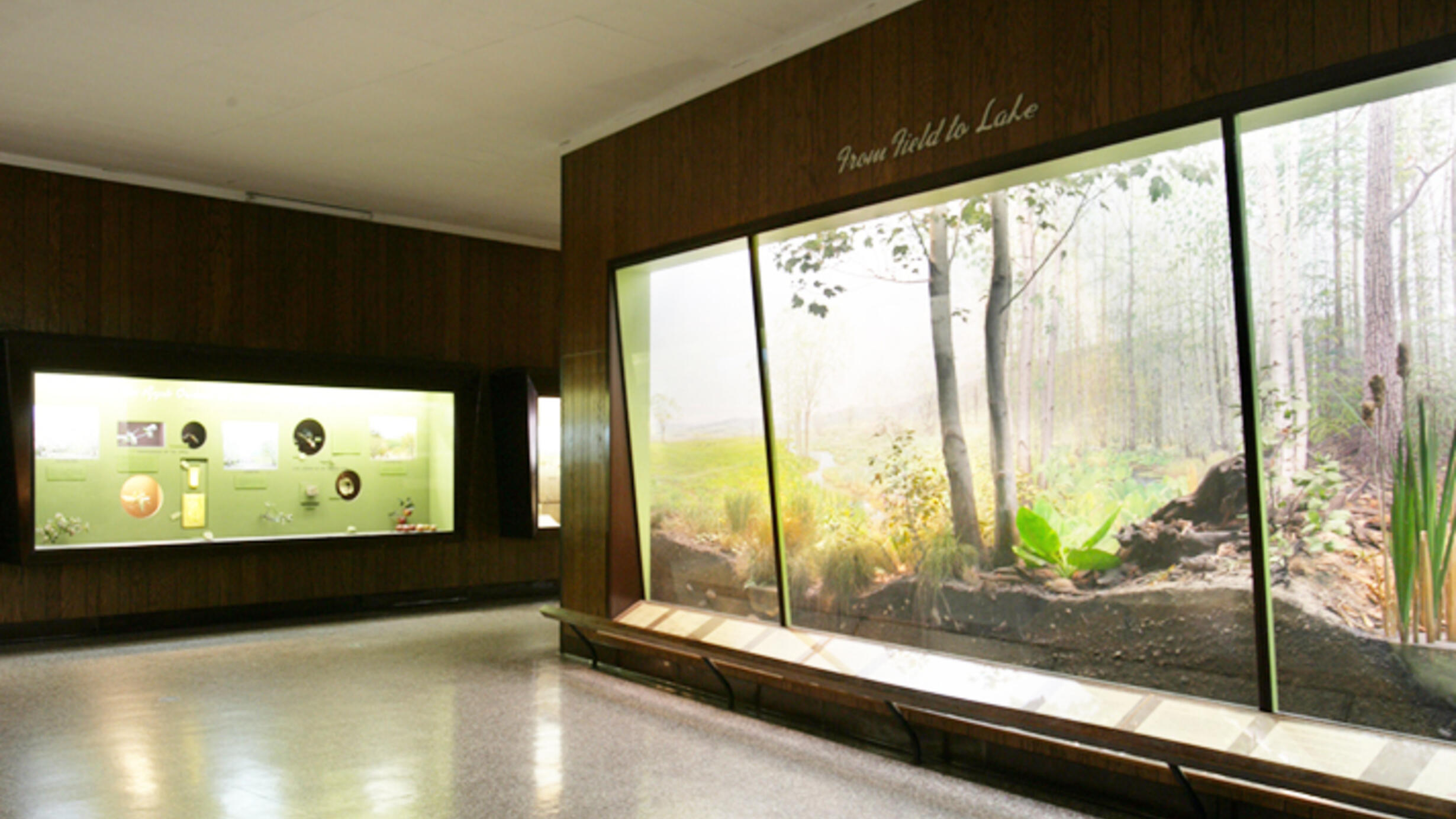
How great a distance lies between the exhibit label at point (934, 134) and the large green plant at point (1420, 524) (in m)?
1.98

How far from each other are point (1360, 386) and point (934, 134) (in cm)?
215

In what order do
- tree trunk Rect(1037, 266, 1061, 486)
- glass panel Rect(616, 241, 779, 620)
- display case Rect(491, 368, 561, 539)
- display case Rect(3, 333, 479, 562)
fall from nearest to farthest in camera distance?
1. tree trunk Rect(1037, 266, 1061, 486)
2. glass panel Rect(616, 241, 779, 620)
3. display case Rect(3, 333, 479, 562)
4. display case Rect(491, 368, 561, 539)

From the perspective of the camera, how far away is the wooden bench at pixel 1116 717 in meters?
3.37

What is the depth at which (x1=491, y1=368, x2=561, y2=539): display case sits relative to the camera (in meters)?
10.1

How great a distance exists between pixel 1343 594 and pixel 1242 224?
1.36 m

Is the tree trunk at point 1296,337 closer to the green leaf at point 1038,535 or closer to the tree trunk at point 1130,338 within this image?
the tree trunk at point 1130,338

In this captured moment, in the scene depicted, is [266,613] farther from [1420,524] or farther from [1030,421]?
[1420,524]

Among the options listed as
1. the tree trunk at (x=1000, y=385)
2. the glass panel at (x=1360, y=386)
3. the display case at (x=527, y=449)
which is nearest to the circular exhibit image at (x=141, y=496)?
the display case at (x=527, y=449)

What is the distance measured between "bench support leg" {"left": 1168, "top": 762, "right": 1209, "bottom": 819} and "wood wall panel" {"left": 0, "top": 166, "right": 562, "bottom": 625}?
462cm

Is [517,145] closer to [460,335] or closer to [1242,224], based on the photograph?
[460,335]

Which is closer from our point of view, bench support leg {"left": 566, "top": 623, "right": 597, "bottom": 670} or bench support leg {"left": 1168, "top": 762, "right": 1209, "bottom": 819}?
bench support leg {"left": 1168, "top": 762, "right": 1209, "bottom": 819}

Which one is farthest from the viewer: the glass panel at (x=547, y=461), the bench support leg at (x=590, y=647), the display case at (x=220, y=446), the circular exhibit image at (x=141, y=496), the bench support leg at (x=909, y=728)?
the glass panel at (x=547, y=461)

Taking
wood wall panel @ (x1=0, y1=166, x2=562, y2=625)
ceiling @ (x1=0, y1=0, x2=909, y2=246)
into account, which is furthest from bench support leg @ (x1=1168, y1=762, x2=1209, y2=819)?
wood wall panel @ (x1=0, y1=166, x2=562, y2=625)

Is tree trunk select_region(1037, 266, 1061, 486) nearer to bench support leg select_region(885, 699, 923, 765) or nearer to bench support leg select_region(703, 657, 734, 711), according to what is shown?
bench support leg select_region(885, 699, 923, 765)
